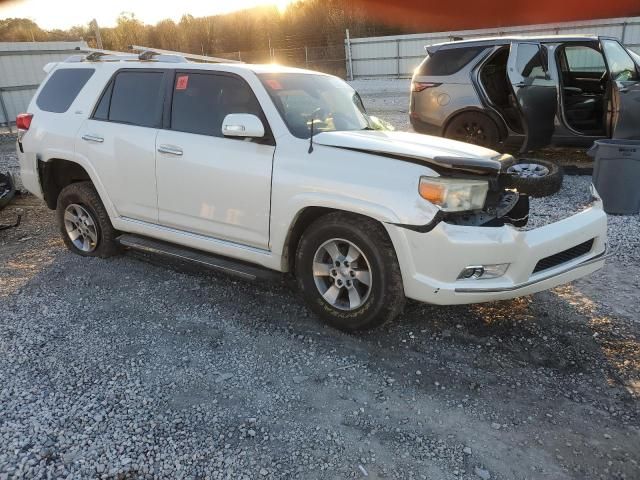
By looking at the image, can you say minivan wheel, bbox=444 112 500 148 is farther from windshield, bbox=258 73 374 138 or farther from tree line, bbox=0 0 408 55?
tree line, bbox=0 0 408 55

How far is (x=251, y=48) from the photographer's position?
42250 mm

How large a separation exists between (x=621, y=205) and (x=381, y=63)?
22.6 meters

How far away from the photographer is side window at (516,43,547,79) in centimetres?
764

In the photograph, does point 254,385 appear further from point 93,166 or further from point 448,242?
point 93,166

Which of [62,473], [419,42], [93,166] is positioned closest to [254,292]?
[93,166]

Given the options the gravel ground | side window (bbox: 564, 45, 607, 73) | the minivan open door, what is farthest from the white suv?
side window (bbox: 564, 45, 607, 73)

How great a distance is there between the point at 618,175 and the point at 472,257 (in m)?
3.95

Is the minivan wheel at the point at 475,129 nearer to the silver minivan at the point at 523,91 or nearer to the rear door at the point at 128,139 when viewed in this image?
the silver minivan at the point at 523,91

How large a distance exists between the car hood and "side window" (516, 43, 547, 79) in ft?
15.2

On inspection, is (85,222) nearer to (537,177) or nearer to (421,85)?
(537,177)

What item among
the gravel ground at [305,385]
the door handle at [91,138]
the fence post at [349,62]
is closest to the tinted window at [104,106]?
the door handle at [91,138]

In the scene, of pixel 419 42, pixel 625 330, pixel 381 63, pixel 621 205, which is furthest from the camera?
pixel 381 63

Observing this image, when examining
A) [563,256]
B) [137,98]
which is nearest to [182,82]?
[137,98]

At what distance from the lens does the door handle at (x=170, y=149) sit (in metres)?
4.06
